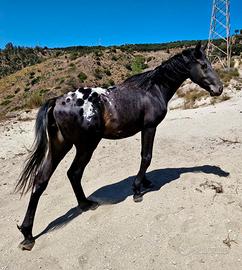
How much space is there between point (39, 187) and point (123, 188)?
57.4 inches

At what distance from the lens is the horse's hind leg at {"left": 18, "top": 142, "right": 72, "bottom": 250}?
4.13 meters

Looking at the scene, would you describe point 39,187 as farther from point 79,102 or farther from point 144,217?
point 144,217

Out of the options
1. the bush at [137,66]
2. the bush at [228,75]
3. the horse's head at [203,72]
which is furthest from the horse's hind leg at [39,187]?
the bush at [137,66]

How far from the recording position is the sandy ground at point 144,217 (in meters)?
3.43

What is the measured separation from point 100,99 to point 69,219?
5.33 feet

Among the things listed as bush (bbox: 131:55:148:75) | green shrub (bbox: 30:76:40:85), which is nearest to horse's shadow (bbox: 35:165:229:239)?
bush (bbox: 131:55:148:75)

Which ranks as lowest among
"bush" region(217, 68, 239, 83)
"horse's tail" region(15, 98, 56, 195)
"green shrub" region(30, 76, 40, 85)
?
"bush" region(217, 68, 239, 83)

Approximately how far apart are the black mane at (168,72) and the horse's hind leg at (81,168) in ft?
3.38

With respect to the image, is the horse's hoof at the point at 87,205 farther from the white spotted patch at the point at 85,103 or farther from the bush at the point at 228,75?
the bush at the point at 228,75

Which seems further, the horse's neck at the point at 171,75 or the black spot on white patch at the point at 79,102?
the horse's neck at the point at 171,75

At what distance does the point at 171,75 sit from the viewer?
4695 mm

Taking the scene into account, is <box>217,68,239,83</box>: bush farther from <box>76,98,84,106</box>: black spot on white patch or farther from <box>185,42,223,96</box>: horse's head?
<box>76,98,84,106</box>: black spot on white patch

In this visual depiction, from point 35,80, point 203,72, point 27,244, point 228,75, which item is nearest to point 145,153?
point 203,72

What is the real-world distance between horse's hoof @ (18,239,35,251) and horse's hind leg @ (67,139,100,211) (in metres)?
0.83
